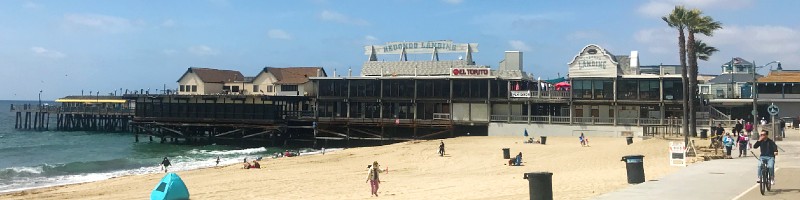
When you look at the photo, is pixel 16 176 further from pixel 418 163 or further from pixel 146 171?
pixel 418 163

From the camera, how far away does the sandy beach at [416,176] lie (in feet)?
→ 65.5

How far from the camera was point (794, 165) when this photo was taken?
2047cm

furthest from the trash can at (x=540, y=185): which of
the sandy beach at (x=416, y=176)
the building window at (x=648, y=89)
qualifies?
the building window at (x=648, y=89)

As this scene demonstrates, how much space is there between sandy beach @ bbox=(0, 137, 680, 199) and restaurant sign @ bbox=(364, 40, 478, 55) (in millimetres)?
19272

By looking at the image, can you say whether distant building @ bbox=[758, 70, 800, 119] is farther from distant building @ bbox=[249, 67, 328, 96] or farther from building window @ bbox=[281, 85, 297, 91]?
building window @ bbox=[281, 85, 297, 91]

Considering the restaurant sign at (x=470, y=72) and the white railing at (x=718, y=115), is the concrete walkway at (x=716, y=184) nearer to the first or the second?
the white railing at (x=718, y=115)

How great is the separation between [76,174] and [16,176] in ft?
9.96

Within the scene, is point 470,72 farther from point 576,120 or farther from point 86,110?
point 86,110

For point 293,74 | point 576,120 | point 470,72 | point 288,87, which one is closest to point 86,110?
point 293,74

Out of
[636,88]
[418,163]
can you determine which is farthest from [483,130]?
[418,163]

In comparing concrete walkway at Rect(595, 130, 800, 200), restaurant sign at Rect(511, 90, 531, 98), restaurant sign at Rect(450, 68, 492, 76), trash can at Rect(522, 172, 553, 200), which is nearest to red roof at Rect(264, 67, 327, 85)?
restaurant sign at Rect(450, 68, 492, 76)

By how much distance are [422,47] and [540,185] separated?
51689mm

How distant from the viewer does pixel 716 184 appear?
Result: 53.3 feet

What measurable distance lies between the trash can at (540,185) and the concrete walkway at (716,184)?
1.36m
